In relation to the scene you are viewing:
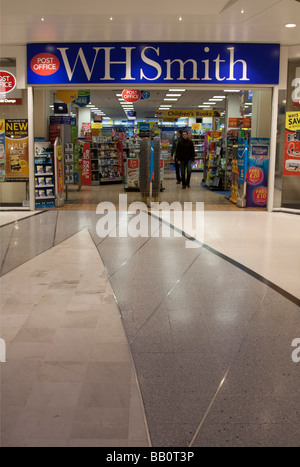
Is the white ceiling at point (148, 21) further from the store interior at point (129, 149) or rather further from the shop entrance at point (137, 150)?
the shop entrance at point (137, 150)

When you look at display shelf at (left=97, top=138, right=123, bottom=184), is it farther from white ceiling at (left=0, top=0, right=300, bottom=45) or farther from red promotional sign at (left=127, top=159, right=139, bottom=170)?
white ceiling at (left=0, top=0, right=300, bottom=45)

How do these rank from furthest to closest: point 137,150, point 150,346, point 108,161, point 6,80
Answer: point 108,161, point 137,150, point 6,80, point 150,346

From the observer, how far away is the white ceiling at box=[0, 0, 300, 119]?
→ 679 cm

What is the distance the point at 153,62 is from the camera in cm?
920

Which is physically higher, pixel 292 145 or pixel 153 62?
pixel 153 62

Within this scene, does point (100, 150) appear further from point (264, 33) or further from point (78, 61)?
point (264, 33)

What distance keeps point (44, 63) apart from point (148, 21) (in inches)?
95.6

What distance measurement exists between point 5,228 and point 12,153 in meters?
2.48

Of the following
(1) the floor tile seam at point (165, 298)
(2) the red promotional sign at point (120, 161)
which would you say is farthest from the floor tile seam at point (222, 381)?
(2) the red promotional sign at point (120, 161)

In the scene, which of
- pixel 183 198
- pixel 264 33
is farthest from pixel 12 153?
pixel 264 33

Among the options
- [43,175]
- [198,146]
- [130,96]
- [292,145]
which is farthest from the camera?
[198,146]

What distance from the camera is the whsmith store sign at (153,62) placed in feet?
30.2

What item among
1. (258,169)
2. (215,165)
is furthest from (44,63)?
(215,165)

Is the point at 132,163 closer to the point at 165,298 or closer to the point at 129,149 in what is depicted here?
the point at 129,149
